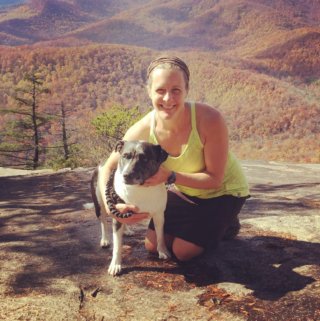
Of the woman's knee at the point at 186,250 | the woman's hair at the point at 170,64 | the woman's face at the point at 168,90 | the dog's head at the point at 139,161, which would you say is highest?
the woman's hair at the point at 170,64

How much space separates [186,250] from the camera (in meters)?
3.31

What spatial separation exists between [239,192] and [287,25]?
58.6 meters

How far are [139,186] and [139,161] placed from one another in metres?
0.22

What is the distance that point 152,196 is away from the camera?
3021mm

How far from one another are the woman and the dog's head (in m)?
0.08

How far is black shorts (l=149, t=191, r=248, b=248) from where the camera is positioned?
11.1 ft

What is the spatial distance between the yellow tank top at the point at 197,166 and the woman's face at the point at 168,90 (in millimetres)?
270

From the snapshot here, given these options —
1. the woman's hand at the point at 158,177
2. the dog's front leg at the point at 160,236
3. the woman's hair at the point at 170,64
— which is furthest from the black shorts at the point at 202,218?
the woman's hair at the point at 170,64

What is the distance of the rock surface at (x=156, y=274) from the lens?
255 centimetres

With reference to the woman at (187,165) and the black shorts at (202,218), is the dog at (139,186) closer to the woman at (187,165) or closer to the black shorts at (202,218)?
the woman at (187,165)

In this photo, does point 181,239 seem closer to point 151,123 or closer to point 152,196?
point 152,196

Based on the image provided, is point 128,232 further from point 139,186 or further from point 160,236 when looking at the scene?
point 139,186

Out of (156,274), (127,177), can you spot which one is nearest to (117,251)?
(156,274)

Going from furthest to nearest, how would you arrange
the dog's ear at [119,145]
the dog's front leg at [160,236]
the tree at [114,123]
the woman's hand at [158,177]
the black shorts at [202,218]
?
the tree at [114,123] → the black shorts at [202,218] → the dog's front leg at [160,236] → the dog's ear at [119,145] → the woman's hand at [158,177]
